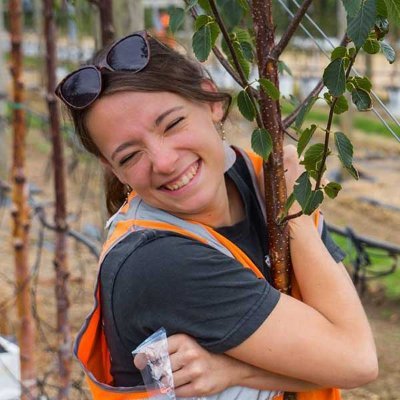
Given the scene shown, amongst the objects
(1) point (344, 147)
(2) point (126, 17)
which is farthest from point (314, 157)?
(2) point (126, 17)

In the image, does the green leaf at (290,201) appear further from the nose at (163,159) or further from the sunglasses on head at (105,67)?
the sunglasses on head at (105,67)

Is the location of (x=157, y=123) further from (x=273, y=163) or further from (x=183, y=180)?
(x=273, y=163)

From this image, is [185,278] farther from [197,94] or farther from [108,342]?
[197,94]

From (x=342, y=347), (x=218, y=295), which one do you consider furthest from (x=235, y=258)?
(x=342, y=347)

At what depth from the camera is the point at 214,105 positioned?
1.44 meters

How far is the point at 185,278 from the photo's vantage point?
1237mm

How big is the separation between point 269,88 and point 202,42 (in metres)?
0.12

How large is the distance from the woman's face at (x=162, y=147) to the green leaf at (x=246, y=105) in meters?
0.10

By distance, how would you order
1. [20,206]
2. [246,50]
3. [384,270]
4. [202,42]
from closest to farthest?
[202,42]
[246,50]
[20,206]
[384,270]

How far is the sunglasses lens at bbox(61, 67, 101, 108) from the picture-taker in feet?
4.36

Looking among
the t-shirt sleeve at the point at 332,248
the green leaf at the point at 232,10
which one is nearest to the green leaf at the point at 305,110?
the t-shirt sleeve at the point at 332,248

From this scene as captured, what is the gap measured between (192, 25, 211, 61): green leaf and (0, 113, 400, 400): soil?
1.48m

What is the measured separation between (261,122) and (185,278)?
11.0 inches

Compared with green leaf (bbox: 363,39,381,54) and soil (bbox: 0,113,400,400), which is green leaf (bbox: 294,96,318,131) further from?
soil (bbox: 0,113,400,400)
